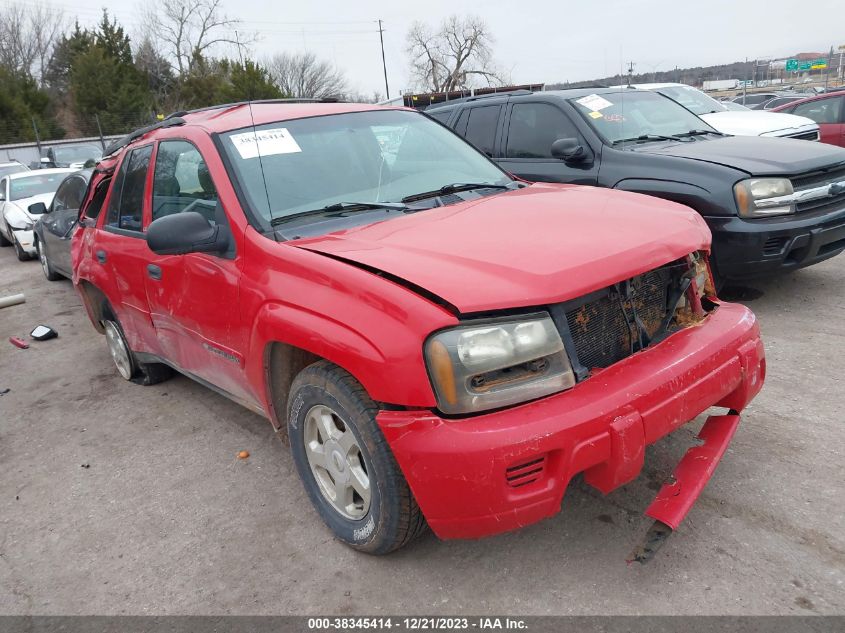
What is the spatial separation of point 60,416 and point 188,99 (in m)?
44.7

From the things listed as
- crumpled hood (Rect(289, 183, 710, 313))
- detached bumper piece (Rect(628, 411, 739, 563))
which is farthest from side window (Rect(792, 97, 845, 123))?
detached bumper piece (Rect(628, 411, 739, 563))

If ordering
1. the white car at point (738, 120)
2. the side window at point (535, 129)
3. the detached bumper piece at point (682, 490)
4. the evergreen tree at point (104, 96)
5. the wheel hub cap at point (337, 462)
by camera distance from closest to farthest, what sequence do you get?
the detached bumper piece at point (682, 490), the wheel hub cap at point (337, 462), the side window at point (535, 129), the white car at point (738, 120), the evergreen tree at point (104, 96)

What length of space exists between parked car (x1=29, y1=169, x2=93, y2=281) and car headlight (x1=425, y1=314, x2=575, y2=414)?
6.87 meters

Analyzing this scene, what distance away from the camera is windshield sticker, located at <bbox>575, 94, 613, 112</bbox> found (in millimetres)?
5914

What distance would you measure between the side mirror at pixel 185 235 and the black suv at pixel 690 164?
3.36 m

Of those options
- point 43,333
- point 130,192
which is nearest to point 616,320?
point 130,192

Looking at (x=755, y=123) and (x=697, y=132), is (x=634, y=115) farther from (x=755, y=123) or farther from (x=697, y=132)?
(x=755, y=123)

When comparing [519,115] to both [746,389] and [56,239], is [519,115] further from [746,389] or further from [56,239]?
[56,239]

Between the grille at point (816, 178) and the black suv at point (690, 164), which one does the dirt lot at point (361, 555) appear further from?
the grille at point (816, 178)

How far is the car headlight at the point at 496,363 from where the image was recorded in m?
2.12

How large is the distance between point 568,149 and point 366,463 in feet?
12.6

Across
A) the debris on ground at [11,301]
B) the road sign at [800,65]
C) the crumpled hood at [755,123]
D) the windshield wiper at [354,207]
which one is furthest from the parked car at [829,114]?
the road sign at [800,65]

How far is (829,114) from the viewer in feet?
34.8

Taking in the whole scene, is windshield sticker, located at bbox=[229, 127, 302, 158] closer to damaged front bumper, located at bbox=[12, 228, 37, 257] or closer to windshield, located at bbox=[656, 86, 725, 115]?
windshield, located at bbox=[656, 86, 725, 115]
